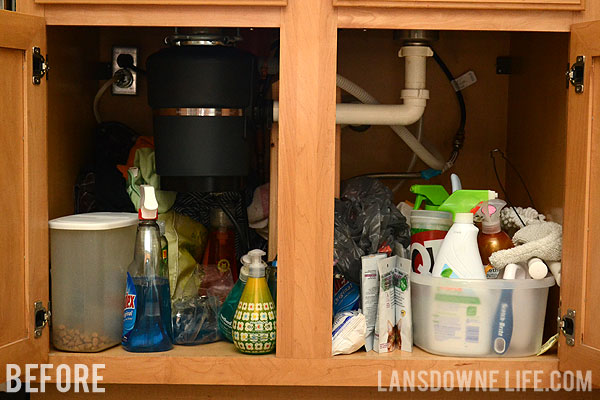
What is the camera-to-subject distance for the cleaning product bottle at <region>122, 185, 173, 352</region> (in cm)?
149

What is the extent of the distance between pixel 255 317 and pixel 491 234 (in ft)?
1.75

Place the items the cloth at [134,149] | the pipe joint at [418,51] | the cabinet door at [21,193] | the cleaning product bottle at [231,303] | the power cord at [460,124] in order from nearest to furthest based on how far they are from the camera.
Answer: the cabinet door at [21,193], the cleaning product bottle at [231,303], the pipe joint at [418,51], the cloth at [134,149], the power cord at [460,124]

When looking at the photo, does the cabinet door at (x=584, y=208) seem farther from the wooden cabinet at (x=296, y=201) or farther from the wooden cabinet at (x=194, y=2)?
the wooden cabinet at (x=194, y=2)

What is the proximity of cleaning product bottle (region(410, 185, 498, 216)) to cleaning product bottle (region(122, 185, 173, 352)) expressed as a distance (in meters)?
0.59

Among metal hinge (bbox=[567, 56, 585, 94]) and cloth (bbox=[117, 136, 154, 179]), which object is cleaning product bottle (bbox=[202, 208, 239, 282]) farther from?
metal hinge (bbox=[567, 56, 585, 94])

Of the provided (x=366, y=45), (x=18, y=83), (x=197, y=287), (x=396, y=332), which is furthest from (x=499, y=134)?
(x=18, y=83)

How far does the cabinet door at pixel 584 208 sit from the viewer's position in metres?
1.37

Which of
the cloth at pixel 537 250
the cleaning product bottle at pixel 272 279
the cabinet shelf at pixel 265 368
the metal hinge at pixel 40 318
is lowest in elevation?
the cabinet shelf at pixel 265 368

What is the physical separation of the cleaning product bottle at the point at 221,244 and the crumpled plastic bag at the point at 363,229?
296mm

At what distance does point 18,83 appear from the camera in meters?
1.36

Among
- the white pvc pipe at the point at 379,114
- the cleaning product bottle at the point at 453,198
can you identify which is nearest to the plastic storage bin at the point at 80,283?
the white pvc pipe at the point at 379,114

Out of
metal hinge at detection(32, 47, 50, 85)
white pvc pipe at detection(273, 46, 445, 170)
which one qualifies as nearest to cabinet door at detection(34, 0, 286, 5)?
metal hinge at detection(32, 47, 50, 85)

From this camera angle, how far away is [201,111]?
1.52 metres

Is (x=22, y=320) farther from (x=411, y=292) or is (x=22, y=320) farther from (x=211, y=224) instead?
(x=411, y=292)
